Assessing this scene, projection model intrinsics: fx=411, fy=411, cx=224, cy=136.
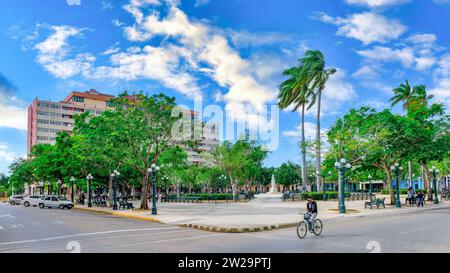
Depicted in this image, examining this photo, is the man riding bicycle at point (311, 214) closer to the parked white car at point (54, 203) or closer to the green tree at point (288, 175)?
the parked white car at point (54, 203)

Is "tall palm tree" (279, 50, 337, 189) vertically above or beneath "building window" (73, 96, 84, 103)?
beneath

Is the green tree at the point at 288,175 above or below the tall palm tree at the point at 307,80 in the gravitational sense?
below

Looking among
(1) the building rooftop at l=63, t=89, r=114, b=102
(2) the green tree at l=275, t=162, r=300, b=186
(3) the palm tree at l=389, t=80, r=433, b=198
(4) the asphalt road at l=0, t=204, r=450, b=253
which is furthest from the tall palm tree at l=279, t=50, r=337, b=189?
(1) the building rooftop at l=63, t=89, r=114, b=102

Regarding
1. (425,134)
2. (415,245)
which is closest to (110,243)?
(415,245)

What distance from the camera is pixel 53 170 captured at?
53.8 meters

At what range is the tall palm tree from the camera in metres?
55.8

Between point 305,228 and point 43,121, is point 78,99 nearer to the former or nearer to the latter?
point 43,121

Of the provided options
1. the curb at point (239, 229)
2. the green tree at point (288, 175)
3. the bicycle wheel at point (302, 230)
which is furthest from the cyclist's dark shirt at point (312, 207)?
the green tree at point (288, 175)

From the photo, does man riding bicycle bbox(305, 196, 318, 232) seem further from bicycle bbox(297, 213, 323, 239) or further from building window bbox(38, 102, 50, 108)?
building window bbox(38, 102, 50, 108)

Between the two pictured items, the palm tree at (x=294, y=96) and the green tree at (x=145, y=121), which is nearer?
the green tree at (x=145, y=121)

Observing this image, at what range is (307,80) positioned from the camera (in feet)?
184

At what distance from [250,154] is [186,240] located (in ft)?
168

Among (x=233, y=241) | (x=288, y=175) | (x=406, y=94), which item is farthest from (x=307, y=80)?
(x=288, y=175)

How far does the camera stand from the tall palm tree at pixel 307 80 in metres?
55.8
